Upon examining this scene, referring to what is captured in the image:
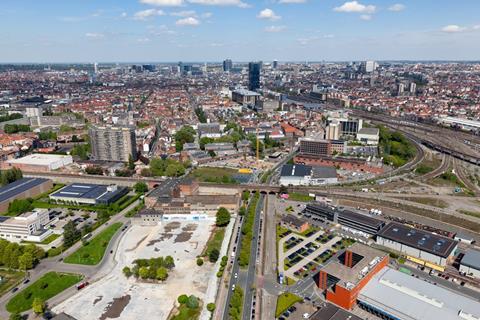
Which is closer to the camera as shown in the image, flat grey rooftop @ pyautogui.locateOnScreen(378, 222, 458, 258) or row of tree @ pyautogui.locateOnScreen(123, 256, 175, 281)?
row of tree @ pyautogui.locateOnScreen(123, 256, 175, 281)

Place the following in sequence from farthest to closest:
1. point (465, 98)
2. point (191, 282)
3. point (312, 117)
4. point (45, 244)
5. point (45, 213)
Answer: point (465, 98) < point (312, 117) < point (45, 213) < point (45, 244) < point (191, 282)

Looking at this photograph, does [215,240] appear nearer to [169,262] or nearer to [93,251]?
[169,262]

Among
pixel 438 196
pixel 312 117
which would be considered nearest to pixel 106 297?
pixel 438 196

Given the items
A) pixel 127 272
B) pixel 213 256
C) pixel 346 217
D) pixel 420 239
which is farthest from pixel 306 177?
pixel 127 272

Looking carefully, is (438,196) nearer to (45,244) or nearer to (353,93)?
(45,244)

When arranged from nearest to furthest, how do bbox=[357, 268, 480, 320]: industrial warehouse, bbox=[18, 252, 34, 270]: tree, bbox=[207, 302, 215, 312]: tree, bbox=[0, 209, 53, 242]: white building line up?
bbox=[357, 268, 480, 320]: industrial warehouse
bbox=[207, 302, 215, 312]: tree
bbox=[18, 252, 34, 270]: tree
bbox=[0, 209, 53, 242]: white building

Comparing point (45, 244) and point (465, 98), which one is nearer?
point (45, 244)

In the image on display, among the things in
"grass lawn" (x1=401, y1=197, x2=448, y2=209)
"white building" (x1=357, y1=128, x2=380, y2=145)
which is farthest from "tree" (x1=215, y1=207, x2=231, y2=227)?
"white building" (x1=357, y1=128, x2=380, y2=145)

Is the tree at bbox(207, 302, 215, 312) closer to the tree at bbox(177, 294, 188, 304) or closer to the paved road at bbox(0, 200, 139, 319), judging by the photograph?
the tree at bbox(177, 294, 188, 304)
